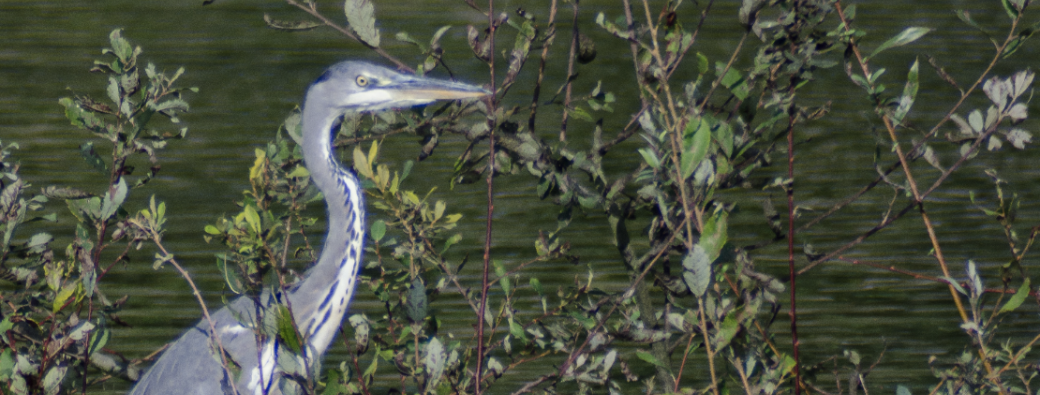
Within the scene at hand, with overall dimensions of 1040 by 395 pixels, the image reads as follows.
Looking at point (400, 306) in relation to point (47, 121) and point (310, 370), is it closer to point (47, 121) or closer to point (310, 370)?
point (310, 370)

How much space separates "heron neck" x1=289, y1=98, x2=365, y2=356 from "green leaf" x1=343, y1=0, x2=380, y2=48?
1.34ft

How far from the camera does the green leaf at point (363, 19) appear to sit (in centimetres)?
310

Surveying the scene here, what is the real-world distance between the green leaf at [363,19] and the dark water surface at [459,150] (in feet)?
4.43

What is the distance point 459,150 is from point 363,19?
628 cm

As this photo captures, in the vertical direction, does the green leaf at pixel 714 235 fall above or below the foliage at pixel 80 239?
above

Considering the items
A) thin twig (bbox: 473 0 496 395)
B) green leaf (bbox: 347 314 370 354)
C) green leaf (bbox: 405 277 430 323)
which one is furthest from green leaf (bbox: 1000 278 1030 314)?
green leaf (bbox: 347 314 370 354)

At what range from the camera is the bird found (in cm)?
330

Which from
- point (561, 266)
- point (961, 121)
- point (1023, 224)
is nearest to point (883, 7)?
point (1023, 224)

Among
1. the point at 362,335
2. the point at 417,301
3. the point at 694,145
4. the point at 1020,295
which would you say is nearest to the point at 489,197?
the point at 417,301

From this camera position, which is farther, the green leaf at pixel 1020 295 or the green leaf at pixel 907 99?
the green leaf at pixel 907 99

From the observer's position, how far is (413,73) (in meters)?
3.54

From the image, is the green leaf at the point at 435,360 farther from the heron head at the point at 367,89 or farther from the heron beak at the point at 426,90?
the heron head at the point at 367,89

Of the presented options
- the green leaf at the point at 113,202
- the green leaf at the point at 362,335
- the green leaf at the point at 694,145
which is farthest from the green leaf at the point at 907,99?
the green leaf at the point at 113,202

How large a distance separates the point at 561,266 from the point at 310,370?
4.86m
